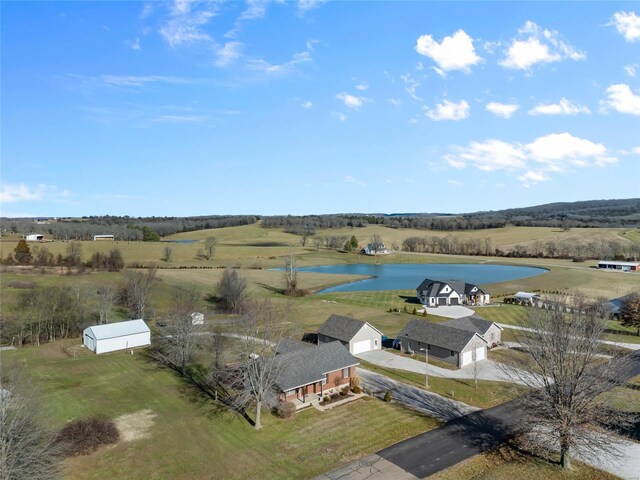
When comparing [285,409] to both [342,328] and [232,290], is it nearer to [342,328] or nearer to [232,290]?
[342,328]

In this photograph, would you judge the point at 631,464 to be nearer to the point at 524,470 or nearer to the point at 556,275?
the point at 524,470

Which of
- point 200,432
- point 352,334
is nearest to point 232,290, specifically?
point 352,334

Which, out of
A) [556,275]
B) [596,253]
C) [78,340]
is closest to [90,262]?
[78,340]

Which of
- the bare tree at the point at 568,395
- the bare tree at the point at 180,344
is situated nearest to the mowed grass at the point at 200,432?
the bare tree at the point at 180,344

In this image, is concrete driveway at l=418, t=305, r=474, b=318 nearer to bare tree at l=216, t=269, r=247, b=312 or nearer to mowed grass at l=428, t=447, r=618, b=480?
bare tree at l=216, t=269, r=247, b=312

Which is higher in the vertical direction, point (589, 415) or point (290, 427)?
point (589, 415)

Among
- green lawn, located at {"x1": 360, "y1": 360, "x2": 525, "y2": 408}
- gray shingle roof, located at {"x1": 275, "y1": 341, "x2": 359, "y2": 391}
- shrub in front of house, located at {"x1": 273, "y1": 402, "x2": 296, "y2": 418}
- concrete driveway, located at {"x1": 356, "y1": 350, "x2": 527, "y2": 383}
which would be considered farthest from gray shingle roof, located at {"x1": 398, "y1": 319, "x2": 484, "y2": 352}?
shrub in front of house, located at {"x1": 273, "y1": 402, "x2": 296, "y2": 418}

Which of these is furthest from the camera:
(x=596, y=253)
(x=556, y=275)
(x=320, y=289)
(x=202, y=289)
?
(x=596, y=253)

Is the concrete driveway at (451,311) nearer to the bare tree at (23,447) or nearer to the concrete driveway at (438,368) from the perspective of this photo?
the concrete driveway at (438,368)
